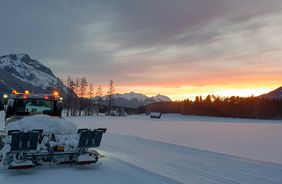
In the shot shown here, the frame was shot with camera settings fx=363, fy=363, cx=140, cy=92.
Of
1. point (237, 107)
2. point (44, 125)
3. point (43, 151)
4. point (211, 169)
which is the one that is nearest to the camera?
point (43, 151)

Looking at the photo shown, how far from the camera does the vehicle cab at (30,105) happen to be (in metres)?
12.5

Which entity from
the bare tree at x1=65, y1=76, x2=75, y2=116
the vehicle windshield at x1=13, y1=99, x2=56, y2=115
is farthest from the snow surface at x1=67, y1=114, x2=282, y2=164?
the bare tree at x1=65, y1=76, x2=75, y2=116

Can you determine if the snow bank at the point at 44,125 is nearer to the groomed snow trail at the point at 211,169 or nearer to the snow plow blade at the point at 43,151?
the snow plow blade at the point at 43,151

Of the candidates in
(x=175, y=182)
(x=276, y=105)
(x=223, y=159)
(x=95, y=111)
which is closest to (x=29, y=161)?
(x=175, y=182)

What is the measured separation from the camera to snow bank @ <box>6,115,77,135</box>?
10.3 m

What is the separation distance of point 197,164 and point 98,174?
12.9 feet

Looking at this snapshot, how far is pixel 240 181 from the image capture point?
9484 millimetres

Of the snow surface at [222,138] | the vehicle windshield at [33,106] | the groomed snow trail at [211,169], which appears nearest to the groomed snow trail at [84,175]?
the groomed snow trail at [211,169]

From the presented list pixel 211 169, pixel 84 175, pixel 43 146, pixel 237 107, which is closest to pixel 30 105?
pixel 43 146

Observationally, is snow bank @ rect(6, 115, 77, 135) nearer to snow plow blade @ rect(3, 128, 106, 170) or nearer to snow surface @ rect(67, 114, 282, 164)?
snow plow blade @ rect(3, 128, 106, 170)

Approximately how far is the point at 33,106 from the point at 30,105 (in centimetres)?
11

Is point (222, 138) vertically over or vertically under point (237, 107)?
under

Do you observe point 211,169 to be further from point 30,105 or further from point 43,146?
point 30,105

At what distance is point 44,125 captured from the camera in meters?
10.4
